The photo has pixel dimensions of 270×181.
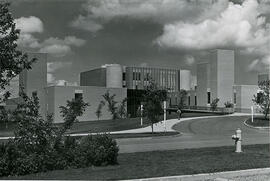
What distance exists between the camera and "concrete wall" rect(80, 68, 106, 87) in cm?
10727

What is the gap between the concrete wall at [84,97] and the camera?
59.1m

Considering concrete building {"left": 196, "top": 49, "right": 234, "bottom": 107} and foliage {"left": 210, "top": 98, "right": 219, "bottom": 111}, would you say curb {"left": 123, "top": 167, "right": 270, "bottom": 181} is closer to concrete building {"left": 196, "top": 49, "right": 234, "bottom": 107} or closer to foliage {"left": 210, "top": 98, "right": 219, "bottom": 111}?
foliage {"left": 210, "top": 98, "right": 219, "bottom": 111}

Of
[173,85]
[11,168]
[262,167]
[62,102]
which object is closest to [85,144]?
[11,168]

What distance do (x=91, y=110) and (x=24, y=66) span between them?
5138cm

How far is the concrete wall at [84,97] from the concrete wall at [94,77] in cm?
4235

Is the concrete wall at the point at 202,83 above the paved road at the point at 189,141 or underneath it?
above

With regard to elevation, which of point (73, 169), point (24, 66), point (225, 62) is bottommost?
point (73, 169)

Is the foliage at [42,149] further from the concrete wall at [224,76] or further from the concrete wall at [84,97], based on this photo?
the concrete wall at [224,76]

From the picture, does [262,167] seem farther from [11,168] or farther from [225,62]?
[225,62]

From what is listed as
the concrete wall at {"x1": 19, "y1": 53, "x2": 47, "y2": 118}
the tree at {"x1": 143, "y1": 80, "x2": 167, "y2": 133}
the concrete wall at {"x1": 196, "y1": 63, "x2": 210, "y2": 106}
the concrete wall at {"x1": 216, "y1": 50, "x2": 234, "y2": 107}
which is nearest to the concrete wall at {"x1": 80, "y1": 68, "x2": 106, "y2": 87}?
the concrete wall at {"x1": 196, "y1": 63, "x2": 210, "y2": 106}

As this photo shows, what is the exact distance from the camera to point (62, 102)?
5950 cm

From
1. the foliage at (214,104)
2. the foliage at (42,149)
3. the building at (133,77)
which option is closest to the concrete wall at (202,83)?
the foliage at (214,104)

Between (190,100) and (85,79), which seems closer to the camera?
(190,100)

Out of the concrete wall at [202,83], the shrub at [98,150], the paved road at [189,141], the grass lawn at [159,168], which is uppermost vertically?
the concrete wall at [202,83]
